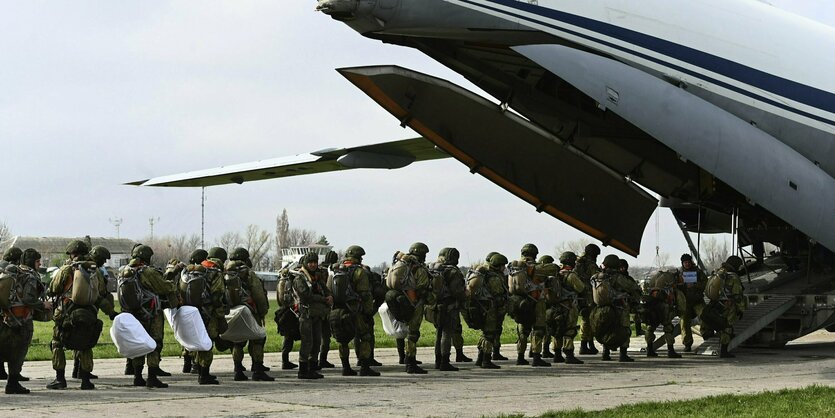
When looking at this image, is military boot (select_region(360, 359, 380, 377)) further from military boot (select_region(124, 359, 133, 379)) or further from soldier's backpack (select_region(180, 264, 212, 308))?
military boot (select_region(124, 359, 133, 379))

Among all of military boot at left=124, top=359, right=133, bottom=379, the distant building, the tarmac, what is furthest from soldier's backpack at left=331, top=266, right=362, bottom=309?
the distant building

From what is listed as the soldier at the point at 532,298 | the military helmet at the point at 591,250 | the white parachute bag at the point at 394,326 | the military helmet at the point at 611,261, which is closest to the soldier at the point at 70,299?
the white parachute bag at the point at 394,326

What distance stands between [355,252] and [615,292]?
381cm

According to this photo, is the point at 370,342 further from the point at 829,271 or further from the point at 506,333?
the point at 506,333

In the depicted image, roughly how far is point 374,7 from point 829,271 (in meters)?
8.47

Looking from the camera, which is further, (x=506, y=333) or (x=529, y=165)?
(x=506, y=333)

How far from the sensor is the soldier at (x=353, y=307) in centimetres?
1252

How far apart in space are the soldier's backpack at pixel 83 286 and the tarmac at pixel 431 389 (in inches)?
37.5

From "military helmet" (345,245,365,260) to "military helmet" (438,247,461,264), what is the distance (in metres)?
1.15

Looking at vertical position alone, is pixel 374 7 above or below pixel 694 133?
above

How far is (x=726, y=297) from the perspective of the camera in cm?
1470

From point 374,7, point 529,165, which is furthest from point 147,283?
point 529,165

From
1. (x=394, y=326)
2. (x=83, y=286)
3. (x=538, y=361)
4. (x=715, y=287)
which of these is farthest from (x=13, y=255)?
(x=715, y=287)

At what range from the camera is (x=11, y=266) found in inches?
428
